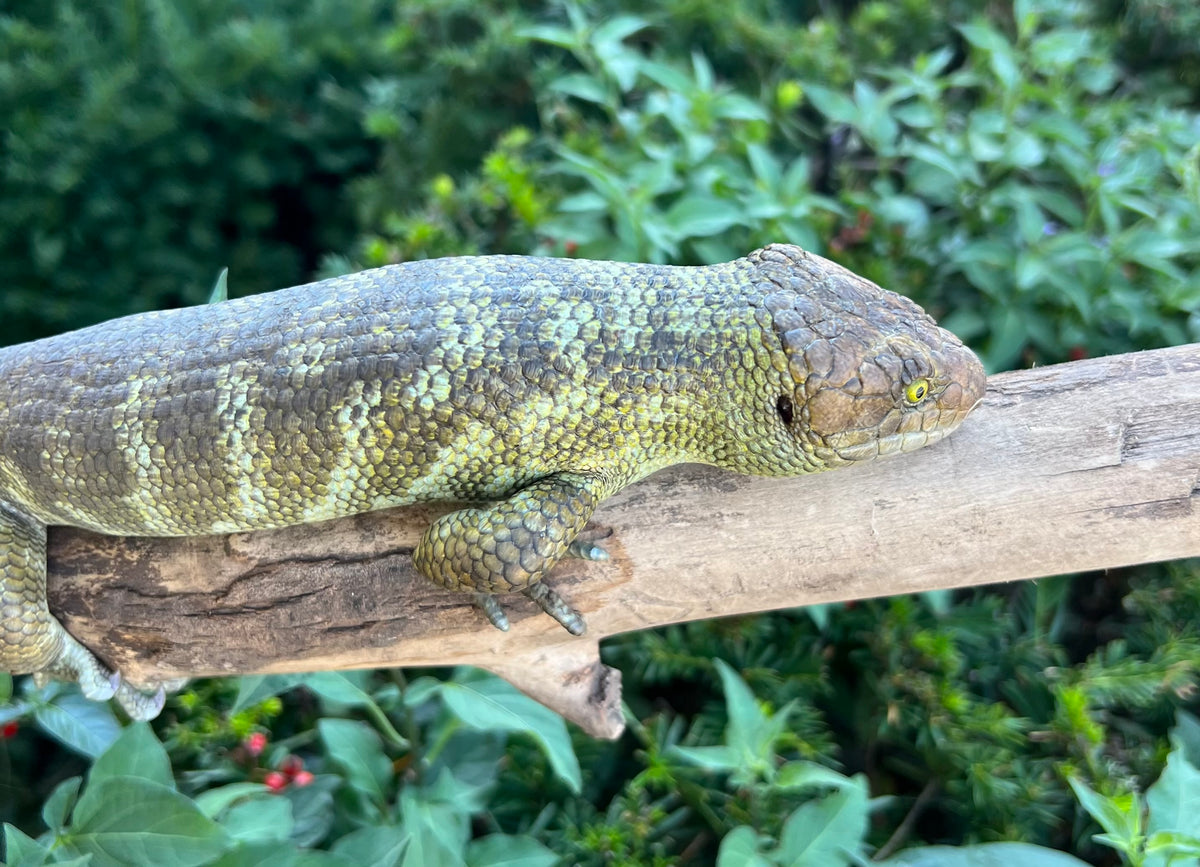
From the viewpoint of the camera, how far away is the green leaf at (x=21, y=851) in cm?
168

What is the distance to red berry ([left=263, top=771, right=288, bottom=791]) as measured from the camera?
7.95ft

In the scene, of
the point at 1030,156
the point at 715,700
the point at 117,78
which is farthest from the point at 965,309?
the point at 117,78

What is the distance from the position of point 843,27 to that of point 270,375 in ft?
10.8

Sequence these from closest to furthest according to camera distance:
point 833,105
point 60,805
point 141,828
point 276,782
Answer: point 141,828 < point 60,805 < point 276,782 < point 833,105

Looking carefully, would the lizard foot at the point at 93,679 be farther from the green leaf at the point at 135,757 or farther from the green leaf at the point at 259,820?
the green leaf at the point at 135,757

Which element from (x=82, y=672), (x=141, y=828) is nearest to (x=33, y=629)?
(x=82, y=672)

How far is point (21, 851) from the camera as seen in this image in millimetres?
1700

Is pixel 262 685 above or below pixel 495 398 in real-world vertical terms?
below

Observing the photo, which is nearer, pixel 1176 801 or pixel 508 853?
pixel 1176 801

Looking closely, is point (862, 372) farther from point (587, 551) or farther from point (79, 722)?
point (79, 722)

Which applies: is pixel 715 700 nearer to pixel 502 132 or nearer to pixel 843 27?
pixel 502 132

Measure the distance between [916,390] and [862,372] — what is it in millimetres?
132

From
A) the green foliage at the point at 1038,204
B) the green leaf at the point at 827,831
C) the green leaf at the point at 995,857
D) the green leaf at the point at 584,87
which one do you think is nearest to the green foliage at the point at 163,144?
the green leaf at the point at 584,87

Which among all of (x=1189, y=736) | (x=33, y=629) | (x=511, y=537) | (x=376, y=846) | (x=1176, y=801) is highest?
(x=511, y=537)
